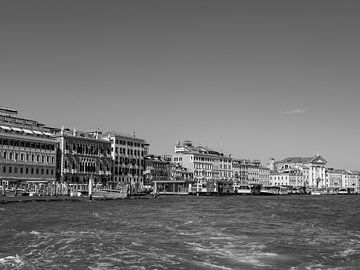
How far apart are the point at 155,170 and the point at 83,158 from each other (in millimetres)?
30629

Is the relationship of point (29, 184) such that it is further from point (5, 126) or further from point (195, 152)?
point (195, 152)

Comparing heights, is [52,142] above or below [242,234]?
above

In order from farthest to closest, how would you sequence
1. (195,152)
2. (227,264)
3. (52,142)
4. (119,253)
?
1. (195,152)
2. (52,142)
3. (119,253)
4. (227,264)

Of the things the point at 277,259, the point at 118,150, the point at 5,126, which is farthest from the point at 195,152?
the point at 277,259

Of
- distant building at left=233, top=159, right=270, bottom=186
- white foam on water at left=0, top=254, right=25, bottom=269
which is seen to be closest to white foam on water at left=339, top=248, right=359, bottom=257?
white foam on water at left=0, top=254, right=25, bottom=269

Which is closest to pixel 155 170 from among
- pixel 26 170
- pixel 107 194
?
pixel 26 170

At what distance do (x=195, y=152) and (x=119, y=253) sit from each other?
13799 centimetres

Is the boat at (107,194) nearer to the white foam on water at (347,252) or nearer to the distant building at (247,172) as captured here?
the white foam on water at (347,252)

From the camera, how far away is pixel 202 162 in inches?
6393

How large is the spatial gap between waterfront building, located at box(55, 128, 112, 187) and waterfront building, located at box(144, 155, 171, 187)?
17.7m

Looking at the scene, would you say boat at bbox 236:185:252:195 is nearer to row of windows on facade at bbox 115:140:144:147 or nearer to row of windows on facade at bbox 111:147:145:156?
row of windows on facade at bbox 111:147:145:156

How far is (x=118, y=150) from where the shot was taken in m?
124

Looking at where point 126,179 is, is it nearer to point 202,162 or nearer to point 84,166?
point 84,166

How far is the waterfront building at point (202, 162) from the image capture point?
157875 mm
